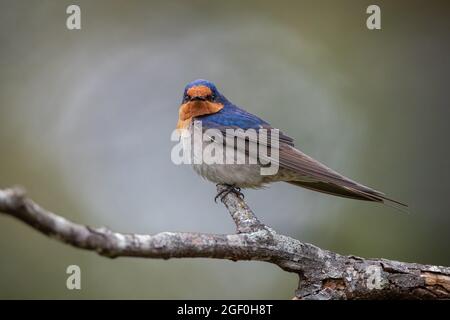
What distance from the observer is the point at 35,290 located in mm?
5465

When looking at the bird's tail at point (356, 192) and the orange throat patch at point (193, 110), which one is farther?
the orange throat patch at point (193, 110)

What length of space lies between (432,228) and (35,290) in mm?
3854

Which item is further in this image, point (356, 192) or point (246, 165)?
point (246, 165)

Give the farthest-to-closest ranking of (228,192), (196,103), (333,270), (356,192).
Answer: (196,103)
(228,192)
(356,192)
(333,270)

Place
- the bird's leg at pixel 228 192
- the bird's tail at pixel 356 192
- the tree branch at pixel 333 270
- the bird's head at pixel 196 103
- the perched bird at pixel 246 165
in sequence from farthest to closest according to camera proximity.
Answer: the bird's head at pixel 196 103, the bird's leg at pixel 228 192, the perched bird at pixel 246 165, the bird's tail at pixel 356 192, the tree branch at pixel 333 270

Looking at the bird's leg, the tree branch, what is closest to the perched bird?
the bird's leg

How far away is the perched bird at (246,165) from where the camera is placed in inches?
155

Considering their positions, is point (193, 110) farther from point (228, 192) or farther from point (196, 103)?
point (228, 192)

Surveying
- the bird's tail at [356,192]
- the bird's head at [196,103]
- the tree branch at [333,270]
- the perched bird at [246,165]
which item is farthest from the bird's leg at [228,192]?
the tree branch at [333,270]

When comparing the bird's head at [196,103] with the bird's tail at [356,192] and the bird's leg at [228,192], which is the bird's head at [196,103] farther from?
the bird's tail at [356,192]

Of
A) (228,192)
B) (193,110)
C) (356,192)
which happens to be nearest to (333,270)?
(356,192)

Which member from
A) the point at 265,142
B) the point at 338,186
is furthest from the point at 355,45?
the point at 338,186

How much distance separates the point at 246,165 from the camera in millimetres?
4430

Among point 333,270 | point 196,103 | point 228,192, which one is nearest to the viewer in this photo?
point 333,270
